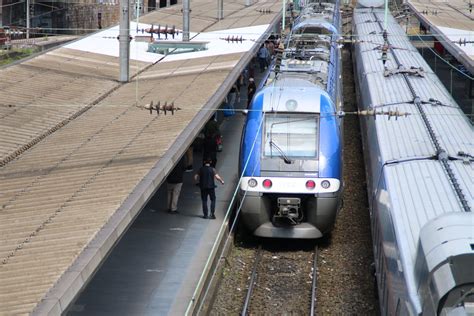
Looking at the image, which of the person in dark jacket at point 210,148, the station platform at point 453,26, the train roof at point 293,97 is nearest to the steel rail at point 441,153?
the train roof at point 293,97

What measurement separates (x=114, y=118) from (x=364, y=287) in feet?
18.1

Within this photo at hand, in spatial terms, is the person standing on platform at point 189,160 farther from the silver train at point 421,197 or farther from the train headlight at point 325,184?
the train headlight at point 325,184

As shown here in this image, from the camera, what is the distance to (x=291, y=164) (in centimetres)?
1628

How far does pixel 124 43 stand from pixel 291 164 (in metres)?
6.15

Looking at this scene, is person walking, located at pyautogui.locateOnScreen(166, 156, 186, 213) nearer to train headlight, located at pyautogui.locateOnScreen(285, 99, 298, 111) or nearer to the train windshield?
the train windshield

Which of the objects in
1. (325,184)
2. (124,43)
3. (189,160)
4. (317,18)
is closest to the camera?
(325,184)

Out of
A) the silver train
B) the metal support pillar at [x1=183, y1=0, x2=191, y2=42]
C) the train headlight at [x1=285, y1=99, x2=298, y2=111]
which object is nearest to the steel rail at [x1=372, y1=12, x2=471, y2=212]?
the silver train

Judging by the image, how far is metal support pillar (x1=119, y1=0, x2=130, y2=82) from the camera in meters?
20.7

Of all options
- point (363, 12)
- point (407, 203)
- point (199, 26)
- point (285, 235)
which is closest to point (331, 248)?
point (285, 235)

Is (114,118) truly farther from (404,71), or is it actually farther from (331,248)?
(404,71)

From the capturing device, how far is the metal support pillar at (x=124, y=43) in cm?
2066

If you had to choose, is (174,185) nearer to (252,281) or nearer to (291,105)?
(291,105)

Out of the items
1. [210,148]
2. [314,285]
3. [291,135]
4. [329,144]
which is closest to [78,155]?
[291,135]

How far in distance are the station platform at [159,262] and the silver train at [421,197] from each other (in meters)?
2.96
